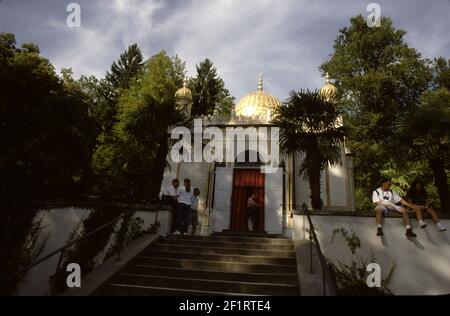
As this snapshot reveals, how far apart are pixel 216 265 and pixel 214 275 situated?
1.91 ft

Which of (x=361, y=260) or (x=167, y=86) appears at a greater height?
(x=167, y=86)

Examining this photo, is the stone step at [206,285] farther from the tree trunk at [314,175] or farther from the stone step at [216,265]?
the tree trunk at [314,175]

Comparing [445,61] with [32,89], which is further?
[445,61]

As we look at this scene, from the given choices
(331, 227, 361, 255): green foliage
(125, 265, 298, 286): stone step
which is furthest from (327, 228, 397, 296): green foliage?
(125, 265, 298, 286): stone step

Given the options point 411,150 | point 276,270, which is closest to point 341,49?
point 411,150

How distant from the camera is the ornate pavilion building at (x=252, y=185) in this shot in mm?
14008

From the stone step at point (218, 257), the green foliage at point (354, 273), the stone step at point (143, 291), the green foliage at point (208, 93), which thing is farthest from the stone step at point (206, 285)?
the green foliage at point (208, 93)

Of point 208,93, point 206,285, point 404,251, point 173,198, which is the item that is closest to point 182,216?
point 173,198

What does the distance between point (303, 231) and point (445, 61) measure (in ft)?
85.8

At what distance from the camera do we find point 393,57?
2545 cm

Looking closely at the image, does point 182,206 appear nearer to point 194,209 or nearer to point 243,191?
point 194,209

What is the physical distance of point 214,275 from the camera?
686 cm
